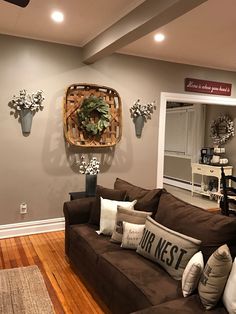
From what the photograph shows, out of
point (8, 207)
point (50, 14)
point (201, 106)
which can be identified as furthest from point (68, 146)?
point (201, 106)

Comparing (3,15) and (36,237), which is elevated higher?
(3,15)

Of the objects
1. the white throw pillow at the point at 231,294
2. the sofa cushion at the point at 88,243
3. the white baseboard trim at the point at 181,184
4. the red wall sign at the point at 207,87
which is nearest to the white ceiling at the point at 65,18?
the red wall sign at the point at 207,87

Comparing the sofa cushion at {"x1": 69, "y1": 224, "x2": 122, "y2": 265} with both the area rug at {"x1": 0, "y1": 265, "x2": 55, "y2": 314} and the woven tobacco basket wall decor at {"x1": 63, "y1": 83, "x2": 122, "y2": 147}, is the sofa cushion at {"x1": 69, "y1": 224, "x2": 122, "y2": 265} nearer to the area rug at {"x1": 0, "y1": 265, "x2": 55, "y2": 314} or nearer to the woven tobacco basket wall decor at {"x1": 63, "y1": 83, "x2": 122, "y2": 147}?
the area rug at {"x1": 0, "y1": 265, "x2": 55, "y2": 314}

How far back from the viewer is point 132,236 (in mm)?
2420

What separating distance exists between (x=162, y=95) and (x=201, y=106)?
2.41m

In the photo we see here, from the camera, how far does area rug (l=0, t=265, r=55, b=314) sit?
7.45ft

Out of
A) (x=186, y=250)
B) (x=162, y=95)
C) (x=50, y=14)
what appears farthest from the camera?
A: (x=162, y=95)

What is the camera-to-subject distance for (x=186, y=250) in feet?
6.37

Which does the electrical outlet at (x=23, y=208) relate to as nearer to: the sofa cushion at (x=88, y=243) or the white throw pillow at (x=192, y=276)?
the sofa cushion at (x=88, y=243)

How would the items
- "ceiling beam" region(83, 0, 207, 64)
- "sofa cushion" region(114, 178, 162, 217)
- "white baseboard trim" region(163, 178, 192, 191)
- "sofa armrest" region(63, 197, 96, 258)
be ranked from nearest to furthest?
1. "ceiling beam" region(83, 0, 207, 64)
2. "sofa cushion" region(114, 178, 162, 217)
3. "sofa armrest" region(63, 197, 96, 258)
4. "white baseboard trim" region(163, 178, 192, 191)

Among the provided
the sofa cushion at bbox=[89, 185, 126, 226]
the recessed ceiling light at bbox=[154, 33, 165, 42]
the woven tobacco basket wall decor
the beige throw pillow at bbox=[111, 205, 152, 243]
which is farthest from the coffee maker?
the beige throw pillow at bbox=[111, 205, 152, 243]

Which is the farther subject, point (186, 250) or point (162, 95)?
point (162, 95)

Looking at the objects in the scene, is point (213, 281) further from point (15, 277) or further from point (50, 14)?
point (50, 14)

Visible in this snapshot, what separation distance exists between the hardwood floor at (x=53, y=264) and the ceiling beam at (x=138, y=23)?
2.51 meters
